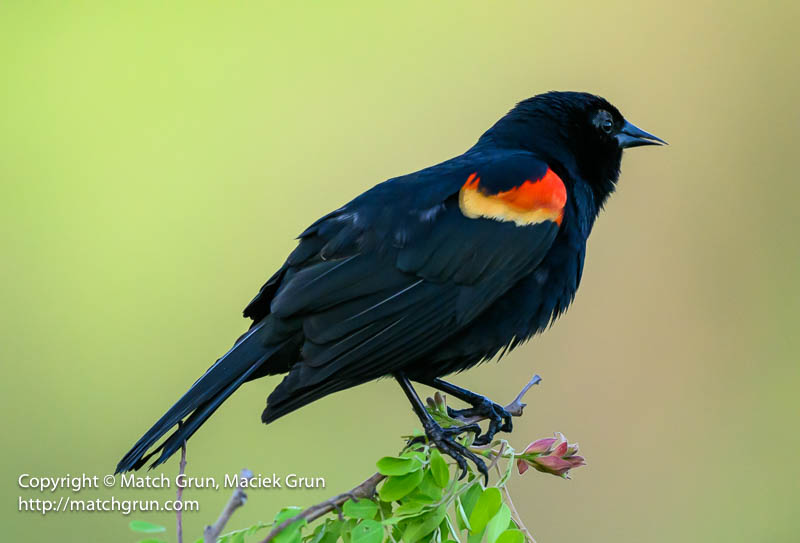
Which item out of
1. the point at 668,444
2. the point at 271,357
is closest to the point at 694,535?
the point at 668,444

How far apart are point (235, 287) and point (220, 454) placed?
3.54ft

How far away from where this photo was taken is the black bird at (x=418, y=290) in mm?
2367

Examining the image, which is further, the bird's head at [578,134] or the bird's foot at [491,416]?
the bird's head at [578,134]

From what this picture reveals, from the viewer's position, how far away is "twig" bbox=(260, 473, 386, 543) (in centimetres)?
151

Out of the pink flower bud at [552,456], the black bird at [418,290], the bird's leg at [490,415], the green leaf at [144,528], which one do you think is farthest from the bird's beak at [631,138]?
the green leaf at [144,528]

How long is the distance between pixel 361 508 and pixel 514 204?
1.23 m

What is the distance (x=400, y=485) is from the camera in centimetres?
186

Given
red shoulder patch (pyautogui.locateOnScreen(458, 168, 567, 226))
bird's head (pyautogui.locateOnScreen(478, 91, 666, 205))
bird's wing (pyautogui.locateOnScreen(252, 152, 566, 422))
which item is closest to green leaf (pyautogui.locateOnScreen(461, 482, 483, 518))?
bird's wing (pyautogui.locateOnScreen(252, 152, 566, 422))

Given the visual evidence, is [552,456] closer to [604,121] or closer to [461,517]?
[461,517]

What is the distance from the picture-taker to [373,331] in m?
2.44

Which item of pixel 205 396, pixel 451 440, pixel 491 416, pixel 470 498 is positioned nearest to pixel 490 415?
pixel 491 416

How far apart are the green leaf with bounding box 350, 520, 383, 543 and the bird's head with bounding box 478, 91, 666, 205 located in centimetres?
177

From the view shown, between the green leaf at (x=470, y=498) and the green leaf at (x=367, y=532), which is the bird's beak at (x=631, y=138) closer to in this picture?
the green leaf at (x=470, y=498)

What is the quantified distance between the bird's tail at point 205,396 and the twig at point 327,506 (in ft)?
1.85
